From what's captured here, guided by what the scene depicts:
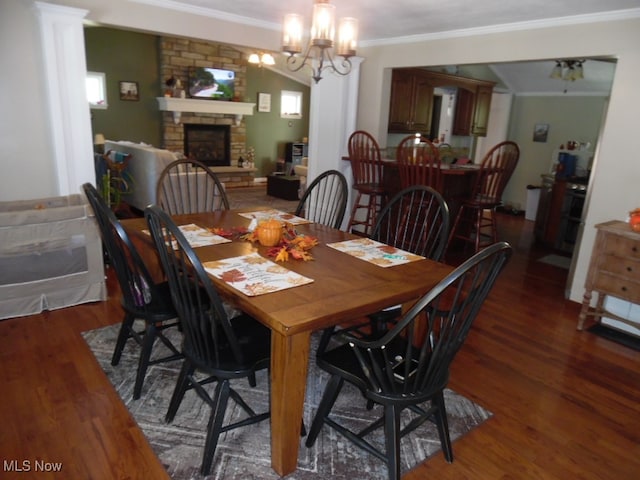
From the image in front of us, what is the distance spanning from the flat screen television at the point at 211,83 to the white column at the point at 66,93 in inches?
203

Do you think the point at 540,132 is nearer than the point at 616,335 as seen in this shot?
No

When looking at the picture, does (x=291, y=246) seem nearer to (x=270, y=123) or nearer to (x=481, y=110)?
(x=481, y=110)

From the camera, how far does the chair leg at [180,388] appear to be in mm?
1848

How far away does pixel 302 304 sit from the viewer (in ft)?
5.01

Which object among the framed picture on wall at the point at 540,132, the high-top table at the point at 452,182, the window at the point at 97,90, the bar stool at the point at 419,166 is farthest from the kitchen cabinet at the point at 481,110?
the window at the point at 97,90

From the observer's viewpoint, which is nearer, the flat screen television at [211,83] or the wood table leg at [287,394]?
the wood table leg at [287,394]

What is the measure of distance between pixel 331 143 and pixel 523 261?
7.59 ft

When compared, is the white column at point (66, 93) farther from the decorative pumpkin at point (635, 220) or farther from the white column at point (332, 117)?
the decorative pumpkin at point (635, 220)

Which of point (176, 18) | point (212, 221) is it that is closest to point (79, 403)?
point (212, 221)

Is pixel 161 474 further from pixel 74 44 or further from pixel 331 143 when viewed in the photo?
pixel 331 143

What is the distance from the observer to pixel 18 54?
3.09 m

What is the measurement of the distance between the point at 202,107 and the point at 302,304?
24.1ft

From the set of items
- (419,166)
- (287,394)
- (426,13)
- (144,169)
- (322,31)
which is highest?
(426,13)

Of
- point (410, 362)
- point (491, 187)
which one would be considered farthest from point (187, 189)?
point (491, 187)
